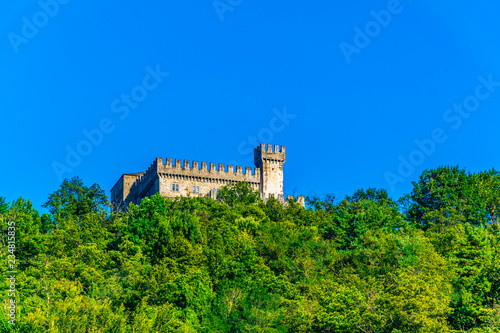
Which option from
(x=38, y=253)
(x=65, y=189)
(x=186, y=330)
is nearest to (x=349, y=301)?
(x=186, y=330)

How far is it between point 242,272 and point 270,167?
3004 centimetres

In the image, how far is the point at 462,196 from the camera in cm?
6531

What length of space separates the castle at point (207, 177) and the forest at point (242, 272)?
8335 millimetres

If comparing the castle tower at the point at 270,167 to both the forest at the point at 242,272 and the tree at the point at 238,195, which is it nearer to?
the tree at the point at 238,195

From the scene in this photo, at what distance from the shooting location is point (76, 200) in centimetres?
6788

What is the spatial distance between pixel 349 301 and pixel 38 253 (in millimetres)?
22176

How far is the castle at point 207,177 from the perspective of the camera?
229ft

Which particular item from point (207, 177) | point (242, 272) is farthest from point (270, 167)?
point (242, 272)

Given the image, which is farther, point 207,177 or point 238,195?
point 207,177

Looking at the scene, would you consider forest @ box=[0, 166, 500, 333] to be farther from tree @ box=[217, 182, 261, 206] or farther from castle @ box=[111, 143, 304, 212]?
castle @ box=[111, 143, 304, 212]

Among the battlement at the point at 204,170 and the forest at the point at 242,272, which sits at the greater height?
the battlement at the point at 204,170

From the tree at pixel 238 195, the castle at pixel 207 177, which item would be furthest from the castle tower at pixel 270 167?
the tree at pixel 238 195

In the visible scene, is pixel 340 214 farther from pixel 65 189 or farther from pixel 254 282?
pixel 65 189

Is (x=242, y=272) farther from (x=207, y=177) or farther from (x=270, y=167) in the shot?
(x=270, y=167)
